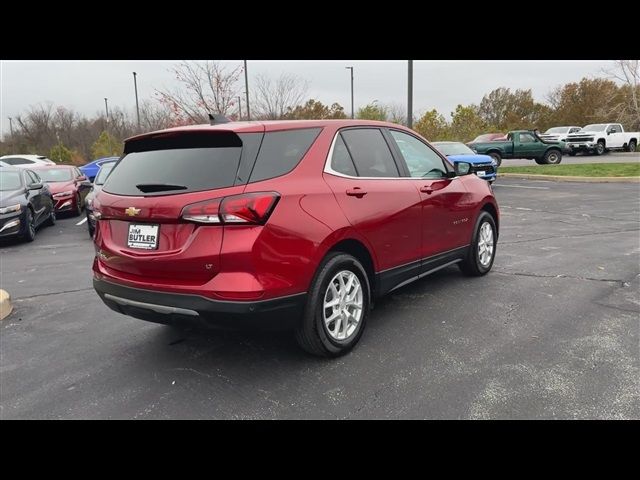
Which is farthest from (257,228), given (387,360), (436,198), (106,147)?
(106,147)

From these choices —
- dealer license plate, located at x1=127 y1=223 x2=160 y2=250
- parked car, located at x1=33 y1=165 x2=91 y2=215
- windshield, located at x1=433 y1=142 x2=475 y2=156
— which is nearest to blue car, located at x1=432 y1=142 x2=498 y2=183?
windshield, located at x1=433 y1=142 x2=475 y2=156

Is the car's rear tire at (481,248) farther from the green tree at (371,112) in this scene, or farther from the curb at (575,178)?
the green tree at (371,112)

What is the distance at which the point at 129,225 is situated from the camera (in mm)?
3252

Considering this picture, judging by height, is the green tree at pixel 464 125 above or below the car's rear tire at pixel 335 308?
above

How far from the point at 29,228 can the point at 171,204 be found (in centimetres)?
799

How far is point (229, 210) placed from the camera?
2883mm

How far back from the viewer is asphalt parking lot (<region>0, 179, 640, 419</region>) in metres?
2.90

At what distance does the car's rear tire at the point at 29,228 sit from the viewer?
9.23m

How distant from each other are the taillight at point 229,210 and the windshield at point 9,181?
8.69 m

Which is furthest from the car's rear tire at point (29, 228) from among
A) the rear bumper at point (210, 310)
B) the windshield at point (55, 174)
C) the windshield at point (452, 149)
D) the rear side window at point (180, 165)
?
the windshield at point (452, 149)

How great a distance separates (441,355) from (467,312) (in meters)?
1.04

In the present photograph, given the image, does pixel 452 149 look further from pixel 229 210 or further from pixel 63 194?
pixel 229 210

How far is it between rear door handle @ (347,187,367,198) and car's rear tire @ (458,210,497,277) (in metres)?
2.20
